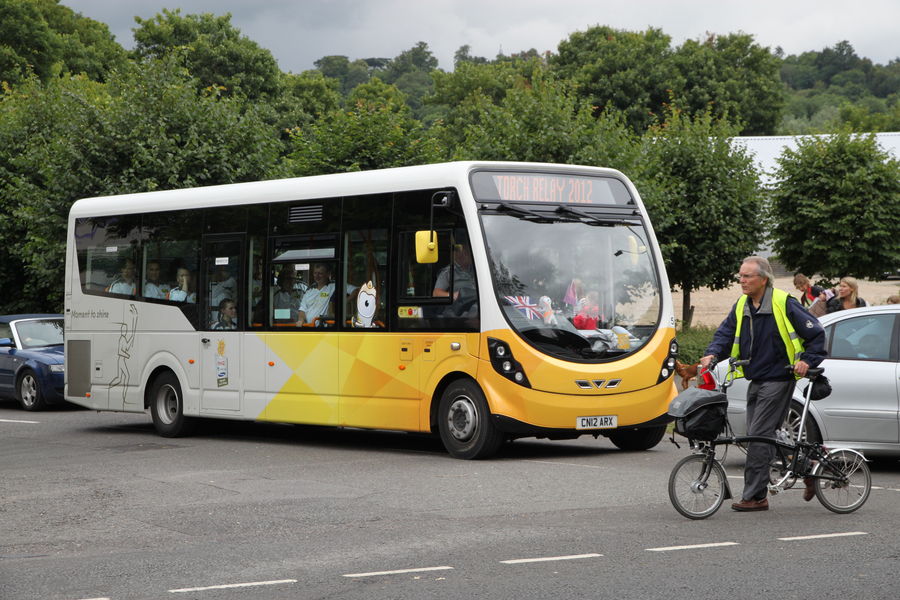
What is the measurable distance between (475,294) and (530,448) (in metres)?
2.55

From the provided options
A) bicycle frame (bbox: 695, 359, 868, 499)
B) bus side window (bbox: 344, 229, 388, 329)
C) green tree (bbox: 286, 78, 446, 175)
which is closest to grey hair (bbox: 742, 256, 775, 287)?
bicycle frame (bbox: 695, 359, 868, 499)

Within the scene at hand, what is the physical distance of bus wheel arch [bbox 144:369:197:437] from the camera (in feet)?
54.3

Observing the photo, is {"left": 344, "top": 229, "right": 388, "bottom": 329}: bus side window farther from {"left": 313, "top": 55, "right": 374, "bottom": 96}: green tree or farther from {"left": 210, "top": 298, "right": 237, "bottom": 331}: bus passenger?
{"left": 313, "top": 55, "right": 374, "bottom": 96}: green tree

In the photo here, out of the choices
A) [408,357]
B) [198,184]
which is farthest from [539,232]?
[198,184]

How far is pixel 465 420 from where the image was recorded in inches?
516

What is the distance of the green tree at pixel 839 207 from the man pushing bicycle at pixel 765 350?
80.0 ft

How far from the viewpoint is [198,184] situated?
27.2 metres

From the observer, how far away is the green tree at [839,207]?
32.8m

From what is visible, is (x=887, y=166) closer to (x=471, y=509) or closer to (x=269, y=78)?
(x=471, y=509)

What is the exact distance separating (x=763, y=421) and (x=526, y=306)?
161 inches

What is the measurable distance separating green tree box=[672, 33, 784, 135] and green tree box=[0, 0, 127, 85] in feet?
93.2

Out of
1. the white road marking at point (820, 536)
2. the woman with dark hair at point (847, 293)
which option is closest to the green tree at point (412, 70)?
the woman with dark hair at point (847, 293)

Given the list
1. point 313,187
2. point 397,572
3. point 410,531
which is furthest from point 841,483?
point 313,187

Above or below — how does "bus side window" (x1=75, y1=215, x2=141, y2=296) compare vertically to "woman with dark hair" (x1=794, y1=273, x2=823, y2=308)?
above
